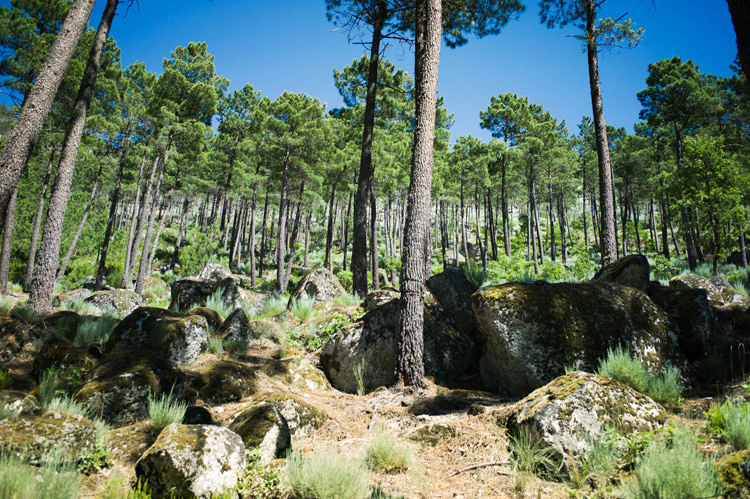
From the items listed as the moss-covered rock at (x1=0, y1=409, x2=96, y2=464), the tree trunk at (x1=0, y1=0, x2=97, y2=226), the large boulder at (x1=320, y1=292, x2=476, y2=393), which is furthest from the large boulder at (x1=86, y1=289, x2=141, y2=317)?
the moss-covered rock at (x1=0, y1=409, x2=96, y2=464)

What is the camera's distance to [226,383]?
17.4 feet

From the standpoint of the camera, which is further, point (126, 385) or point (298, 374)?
point (298, 374)

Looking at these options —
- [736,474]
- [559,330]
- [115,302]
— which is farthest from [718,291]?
[115,302]

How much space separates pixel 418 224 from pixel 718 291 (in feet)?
27.4

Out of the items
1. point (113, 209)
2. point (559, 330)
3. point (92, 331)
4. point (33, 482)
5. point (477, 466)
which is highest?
point (113, 209)

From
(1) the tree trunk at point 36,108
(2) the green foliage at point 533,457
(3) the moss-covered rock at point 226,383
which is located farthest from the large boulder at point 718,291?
(1) the tree trunk at point 36,108

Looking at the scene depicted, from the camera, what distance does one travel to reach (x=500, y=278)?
1185 cm

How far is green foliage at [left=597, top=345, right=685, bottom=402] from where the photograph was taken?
389 centimetres

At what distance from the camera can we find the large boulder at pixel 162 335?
20.4 ft

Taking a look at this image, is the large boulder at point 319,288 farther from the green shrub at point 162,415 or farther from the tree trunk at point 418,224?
the green shrub at point 162,415

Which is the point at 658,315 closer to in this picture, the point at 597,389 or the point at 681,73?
the point at 597,389

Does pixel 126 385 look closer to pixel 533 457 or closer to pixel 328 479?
pixel 328 479

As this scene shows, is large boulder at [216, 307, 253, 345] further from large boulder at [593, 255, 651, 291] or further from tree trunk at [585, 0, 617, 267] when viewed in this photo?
tree trunk at [585, 0, 617, 267]

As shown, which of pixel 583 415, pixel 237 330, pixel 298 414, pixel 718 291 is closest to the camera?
pixel 583 415
